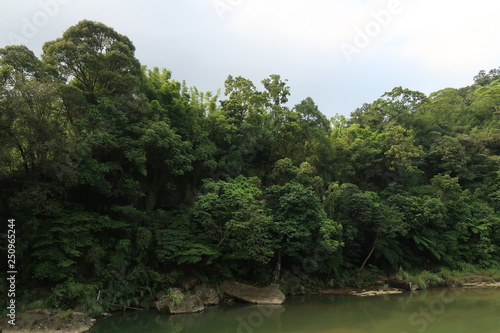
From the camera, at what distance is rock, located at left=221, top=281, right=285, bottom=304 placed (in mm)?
12758

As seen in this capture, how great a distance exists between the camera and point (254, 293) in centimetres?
1294


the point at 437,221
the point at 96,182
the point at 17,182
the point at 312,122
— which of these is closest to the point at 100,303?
the point at 96,182

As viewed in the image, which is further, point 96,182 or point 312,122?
point 312,122

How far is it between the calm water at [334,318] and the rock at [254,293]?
449mm

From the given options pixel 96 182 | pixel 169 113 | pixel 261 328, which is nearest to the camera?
pixel 261 328

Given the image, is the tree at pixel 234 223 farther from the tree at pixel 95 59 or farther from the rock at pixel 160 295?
the tree at pixel 95 59

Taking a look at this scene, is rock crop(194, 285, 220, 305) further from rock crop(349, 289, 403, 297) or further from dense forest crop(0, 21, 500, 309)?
rock crop(349, 289, 403, 297)

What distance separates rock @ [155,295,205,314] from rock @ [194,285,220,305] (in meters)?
0.62

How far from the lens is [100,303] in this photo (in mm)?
10578

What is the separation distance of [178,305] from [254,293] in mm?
3236

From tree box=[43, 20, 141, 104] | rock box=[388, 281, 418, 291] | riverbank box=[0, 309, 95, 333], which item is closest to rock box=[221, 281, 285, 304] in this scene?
riverbank box=[0, 309, 95, 333]

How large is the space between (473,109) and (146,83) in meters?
28.1

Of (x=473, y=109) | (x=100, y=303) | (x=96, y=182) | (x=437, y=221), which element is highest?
(x=473, y=109)

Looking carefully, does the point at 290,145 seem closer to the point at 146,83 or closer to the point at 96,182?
the point at 146,83
